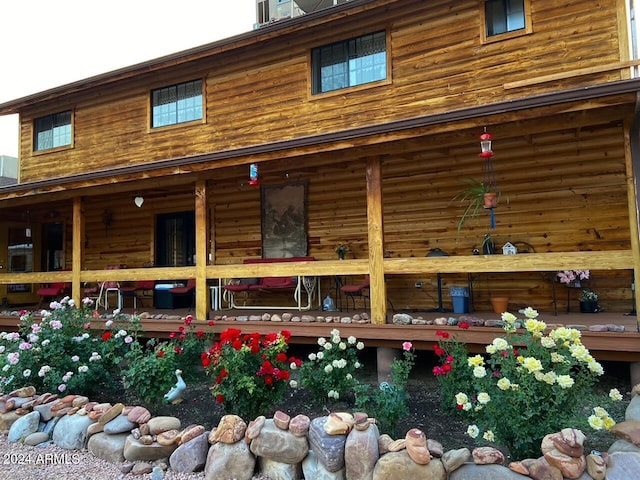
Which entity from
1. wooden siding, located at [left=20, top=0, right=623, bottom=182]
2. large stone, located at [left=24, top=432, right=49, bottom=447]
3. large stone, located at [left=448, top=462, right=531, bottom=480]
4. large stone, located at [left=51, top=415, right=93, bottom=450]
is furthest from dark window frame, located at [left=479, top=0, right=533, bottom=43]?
large stone, located at [left=24, top=432, right=49, bottom=447]

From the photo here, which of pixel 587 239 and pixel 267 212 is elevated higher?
pixel 267 212

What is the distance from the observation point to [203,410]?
4.78m

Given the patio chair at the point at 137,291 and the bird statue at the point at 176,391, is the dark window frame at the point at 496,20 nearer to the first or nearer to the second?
the bird statue at the point at 176,391

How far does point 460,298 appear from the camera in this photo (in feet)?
21.8

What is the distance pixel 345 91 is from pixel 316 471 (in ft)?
21.2

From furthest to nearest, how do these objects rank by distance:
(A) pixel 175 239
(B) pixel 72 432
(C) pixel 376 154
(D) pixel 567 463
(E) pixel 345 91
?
(A) pixel 175 239, (E) pixel 345 91, (C) pixel 376 154, (B) pixel 72 432, (D) pixel 567 463

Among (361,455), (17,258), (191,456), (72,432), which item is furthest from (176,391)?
(17,258)

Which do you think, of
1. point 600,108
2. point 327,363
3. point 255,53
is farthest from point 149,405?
point 255,53

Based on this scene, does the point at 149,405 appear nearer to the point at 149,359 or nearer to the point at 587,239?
the point at 149,359

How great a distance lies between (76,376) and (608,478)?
16.5 feet

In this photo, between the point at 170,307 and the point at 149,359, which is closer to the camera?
the point at 149,359

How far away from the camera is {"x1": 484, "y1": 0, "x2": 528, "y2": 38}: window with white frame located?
6.89 meters

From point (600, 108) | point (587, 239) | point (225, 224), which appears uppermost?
point (600, 108)

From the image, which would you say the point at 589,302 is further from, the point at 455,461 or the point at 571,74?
the point at 455,461
